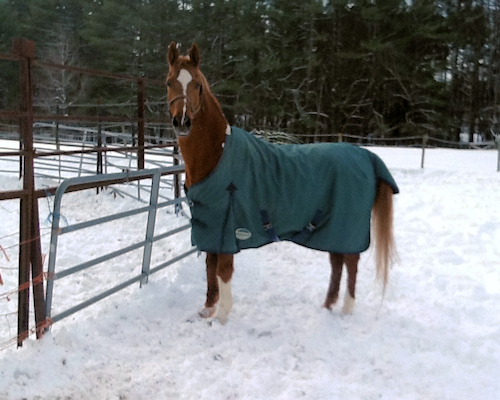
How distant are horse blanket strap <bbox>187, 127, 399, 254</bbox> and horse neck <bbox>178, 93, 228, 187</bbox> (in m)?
0.07

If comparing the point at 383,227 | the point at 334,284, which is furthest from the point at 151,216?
the point at 383,227

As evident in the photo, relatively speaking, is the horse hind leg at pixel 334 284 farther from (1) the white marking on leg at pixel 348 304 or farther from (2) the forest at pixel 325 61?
(2) the forest at pixel 325 61

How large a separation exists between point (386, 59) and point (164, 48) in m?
10.8

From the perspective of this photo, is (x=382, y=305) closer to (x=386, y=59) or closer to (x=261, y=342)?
(x=261, y=342)

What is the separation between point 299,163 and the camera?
2869 mm

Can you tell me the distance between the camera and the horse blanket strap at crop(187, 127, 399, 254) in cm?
261

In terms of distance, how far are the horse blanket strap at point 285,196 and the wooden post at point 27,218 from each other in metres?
0.89

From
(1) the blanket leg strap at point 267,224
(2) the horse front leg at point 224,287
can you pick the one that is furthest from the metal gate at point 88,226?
(1) the blanket leg strap at point 267,224

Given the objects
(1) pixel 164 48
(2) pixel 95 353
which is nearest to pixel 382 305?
(2) pixel 95 353

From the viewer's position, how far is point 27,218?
2410 millimetres

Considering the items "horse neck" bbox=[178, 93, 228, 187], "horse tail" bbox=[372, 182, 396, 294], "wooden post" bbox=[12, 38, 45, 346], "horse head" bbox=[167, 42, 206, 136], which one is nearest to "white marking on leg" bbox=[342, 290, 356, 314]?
"horse tail" bbox=[372, 182, 396, 294]

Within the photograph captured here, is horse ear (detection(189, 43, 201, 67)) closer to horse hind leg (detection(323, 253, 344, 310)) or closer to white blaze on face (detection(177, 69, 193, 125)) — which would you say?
white blaze on face (detection(177, 69, 193, 125))

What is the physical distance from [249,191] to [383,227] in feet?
3.48

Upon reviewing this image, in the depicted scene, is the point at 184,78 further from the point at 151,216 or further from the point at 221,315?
the point at 221,315
